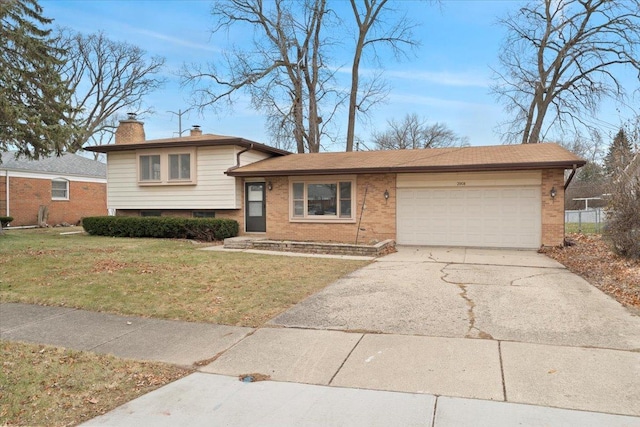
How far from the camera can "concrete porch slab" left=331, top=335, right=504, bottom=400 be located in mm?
3764

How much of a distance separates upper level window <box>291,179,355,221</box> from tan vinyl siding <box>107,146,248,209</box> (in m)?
2.41

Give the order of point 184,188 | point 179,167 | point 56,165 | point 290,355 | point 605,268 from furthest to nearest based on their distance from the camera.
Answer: point 56,165, point 179,167, point 184,188, point 605,268, point 290,355

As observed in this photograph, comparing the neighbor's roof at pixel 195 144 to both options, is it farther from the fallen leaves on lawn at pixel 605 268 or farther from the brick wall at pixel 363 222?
the fallen leaves on lawn at pixel 605 268

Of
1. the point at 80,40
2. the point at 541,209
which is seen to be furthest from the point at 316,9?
the point at 80,40

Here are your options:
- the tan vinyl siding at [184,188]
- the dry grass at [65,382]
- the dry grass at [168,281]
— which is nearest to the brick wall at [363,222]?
the tan vinyl siding at [184,188]

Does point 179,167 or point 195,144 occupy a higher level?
point 195,144

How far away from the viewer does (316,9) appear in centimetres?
2770

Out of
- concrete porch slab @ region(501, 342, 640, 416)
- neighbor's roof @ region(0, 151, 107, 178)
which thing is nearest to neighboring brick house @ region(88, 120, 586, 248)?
neighbor's roof @ region(0, 151, 107, 178)

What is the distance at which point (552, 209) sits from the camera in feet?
42.8

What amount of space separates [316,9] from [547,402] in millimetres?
28275

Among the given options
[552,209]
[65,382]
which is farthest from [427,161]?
[65,382]

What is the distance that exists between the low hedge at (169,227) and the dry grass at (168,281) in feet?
11.5

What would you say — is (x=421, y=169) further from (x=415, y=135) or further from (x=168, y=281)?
(x=415, y=135)

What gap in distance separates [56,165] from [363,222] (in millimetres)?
20541
